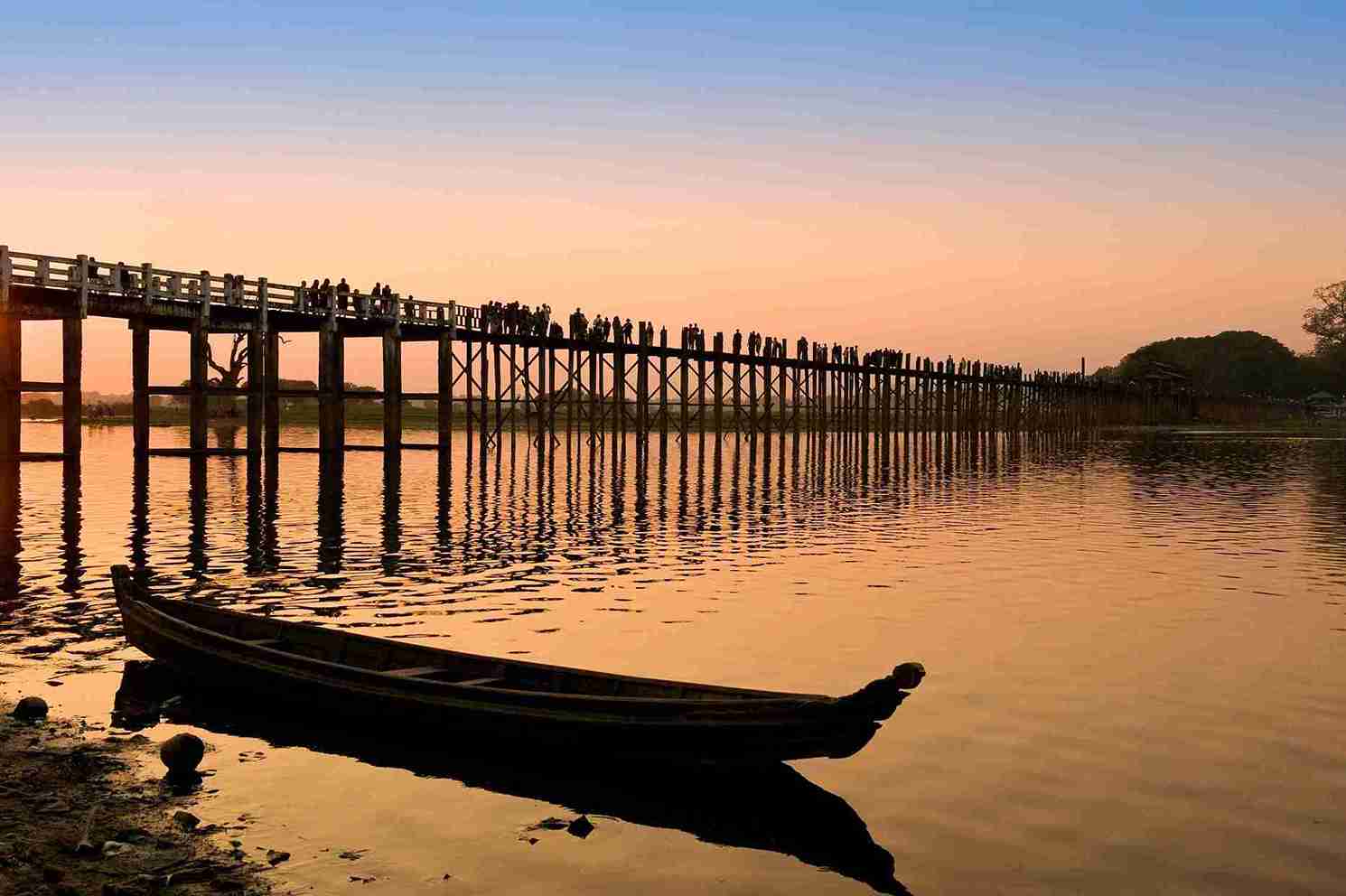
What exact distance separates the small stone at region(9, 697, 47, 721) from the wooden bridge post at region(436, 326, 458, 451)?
40.5m

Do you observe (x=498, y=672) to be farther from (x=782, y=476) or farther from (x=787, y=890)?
(x=782, y=476)

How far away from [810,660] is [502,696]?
5752mm

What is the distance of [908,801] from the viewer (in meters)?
10.5

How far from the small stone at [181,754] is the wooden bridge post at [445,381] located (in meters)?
42.2

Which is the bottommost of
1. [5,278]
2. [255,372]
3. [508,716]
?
[508,716]

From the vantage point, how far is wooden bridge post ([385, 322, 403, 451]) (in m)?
50.9

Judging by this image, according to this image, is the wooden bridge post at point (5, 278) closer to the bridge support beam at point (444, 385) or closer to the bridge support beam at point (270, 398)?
the bridge support beam at point (270, 398)

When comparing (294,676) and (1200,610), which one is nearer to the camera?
(294,676)

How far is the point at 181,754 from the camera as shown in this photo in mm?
10711

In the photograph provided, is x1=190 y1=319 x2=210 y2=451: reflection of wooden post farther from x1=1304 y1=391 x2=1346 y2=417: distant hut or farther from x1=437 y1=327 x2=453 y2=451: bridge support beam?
x1=1304 y1=391 x2=1346 y2=417: distant hut

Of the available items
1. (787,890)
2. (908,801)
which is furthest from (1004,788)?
(787,890)

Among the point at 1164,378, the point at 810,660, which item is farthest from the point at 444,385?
the point at 1164,378

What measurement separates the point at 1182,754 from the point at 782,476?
125 ft

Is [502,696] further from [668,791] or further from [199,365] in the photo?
[199,365]
